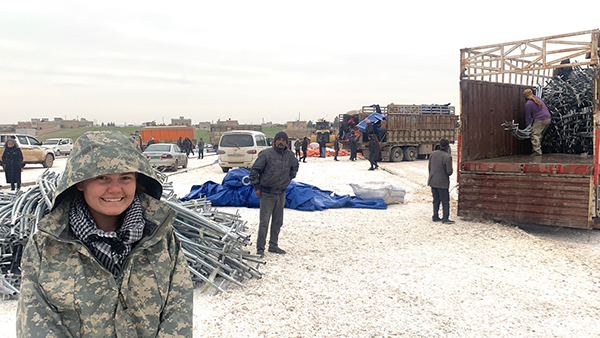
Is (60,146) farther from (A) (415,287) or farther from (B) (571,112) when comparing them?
(A) (415,287)

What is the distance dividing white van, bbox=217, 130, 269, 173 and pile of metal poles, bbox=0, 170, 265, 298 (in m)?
11.8

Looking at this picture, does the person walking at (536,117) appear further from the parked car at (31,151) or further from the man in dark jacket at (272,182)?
the parked car at (31,151)

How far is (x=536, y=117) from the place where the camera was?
376 inches

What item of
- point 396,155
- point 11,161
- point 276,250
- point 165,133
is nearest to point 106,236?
point 276,250

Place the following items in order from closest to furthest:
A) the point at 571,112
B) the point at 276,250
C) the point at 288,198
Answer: the point at 276,250
the point at 571,112
the point at 288,198

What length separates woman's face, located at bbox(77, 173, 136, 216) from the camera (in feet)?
5.95

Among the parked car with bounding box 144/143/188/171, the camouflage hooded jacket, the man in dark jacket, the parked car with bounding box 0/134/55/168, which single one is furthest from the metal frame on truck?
the parked car with bounding box 0/134/55/168

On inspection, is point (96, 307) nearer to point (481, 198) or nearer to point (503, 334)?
point (503, 334)

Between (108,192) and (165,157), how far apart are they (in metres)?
18.0

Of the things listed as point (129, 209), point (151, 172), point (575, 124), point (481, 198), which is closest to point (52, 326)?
point (129, 209)

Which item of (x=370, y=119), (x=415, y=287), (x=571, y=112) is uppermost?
(x=370, y=119)

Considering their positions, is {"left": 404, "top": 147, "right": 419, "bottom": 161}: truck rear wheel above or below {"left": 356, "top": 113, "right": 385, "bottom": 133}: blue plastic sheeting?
below

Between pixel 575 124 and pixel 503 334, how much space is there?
7.71 m

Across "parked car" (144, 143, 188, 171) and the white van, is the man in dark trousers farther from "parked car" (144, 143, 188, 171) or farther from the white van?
"parked car" (144, 143, 188, 171)
